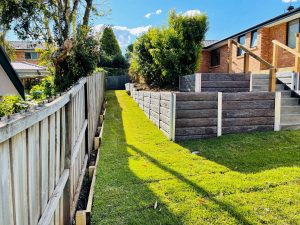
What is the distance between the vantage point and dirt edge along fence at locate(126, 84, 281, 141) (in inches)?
245

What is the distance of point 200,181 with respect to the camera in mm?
4148

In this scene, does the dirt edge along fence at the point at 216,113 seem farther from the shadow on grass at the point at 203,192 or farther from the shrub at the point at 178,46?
the shrub at the point at 178,46

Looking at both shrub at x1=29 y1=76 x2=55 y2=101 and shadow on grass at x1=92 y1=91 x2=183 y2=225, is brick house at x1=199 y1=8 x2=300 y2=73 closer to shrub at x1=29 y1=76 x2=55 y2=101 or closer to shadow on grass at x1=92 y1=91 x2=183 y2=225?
shadow on grass at x1=92 y1=91 x2=183 y2=225

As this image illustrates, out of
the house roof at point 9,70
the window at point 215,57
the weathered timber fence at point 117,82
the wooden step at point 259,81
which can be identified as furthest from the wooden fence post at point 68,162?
the weathered timber fence at point 117,82

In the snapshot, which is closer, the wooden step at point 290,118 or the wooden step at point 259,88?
the wooden step at point 290,118

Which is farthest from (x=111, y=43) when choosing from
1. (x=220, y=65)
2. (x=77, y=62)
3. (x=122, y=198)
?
(x=122, y=198)

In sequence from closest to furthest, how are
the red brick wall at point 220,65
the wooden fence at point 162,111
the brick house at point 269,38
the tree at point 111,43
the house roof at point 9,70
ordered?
the house roof at point 9,70
the wooden fence at point 162,111
the brick house at point 269,38
the red brick wall at point 220,65
the tree at point 111,43

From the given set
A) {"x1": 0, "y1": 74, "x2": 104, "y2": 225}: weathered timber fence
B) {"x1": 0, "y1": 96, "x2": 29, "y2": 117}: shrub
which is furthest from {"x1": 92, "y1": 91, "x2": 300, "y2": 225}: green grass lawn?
{"x1": 0, "y1": 96, "x2": 29, "y2": 117}: shrub

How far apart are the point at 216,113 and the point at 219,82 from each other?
2.67 m

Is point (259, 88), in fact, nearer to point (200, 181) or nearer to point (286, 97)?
point (286, 97)

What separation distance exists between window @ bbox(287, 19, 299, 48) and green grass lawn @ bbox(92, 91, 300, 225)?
7829mm

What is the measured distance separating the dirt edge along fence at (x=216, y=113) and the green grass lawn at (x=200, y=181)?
268mm

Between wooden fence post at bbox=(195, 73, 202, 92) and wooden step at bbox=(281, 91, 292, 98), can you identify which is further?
wooden fence post at bbox=(195, 73, 202, 92)

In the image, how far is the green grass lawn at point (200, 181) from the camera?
322cm
